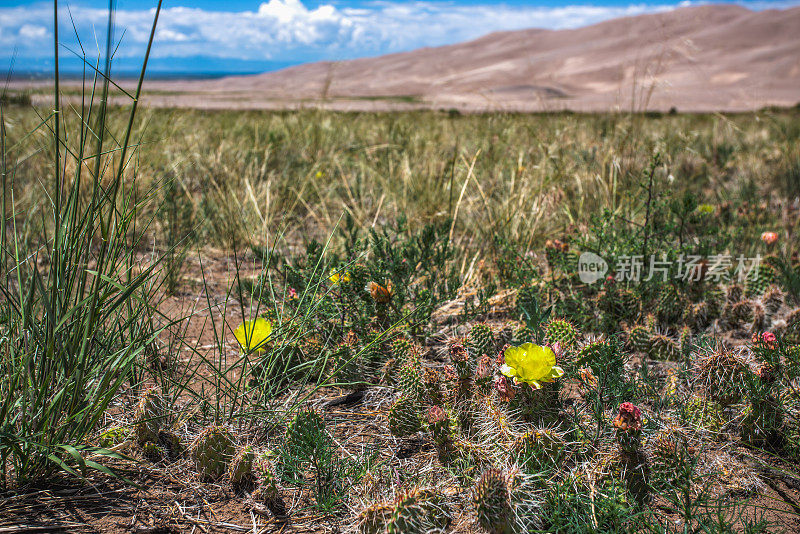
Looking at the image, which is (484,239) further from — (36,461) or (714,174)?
(714,174)

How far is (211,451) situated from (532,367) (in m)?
0.81

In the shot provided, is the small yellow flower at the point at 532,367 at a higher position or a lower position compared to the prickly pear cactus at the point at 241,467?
higher

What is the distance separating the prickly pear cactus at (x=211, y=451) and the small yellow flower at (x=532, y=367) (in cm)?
71

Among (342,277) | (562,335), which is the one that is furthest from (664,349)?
(342,277)

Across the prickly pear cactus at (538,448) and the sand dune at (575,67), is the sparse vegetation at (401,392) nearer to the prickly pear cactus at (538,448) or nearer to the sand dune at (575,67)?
the prickly pear cactus at (538,448)

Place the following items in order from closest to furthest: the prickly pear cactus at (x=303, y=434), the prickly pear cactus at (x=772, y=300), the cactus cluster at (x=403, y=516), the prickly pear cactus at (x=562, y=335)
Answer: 1. the cactus cluster at (x=403, y=516)
2. the prickly pear cactus at (x=303, y=434)
3. the prickly pear cactus at (x=562, y=335)
4. the prickly pear cactus at (x=772, y=300)

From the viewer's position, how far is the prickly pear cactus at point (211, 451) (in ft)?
4.09

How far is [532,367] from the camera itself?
1.31 meters

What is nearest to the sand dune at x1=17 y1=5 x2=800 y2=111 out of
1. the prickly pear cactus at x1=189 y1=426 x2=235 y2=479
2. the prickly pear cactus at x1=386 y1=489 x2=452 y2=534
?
the prickly pear cactus at x1=189 y1=426 x2=235 y2=479

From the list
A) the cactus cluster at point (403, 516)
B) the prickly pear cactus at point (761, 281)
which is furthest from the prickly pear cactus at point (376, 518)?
the prickly pear cactus at point (761, 281)

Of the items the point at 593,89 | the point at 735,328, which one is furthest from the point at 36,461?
the point at 593,89

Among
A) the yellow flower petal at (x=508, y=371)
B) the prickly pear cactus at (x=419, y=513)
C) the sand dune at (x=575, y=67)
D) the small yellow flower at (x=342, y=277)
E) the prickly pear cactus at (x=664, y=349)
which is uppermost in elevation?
the sand dune at (x=575, y=67)

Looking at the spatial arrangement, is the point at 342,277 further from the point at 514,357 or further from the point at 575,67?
the point at 575,67

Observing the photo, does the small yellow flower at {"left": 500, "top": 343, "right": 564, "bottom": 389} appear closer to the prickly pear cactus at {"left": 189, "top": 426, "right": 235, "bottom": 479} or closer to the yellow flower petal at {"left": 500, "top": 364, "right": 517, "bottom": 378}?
the yellow flower petal at {"left": 500, "top": 364, "right": 517, "bottom": 378}
